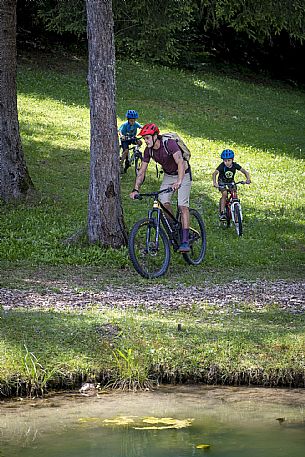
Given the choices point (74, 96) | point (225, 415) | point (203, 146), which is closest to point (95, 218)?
point (225, 415)

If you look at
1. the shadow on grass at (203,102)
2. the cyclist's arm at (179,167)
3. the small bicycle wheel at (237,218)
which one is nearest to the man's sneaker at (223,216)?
the small bicycle wheel at (237,218)

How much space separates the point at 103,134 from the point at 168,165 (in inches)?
59.4

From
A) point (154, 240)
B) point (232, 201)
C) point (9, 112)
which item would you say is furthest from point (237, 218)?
point (9, 112)

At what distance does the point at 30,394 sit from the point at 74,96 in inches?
919

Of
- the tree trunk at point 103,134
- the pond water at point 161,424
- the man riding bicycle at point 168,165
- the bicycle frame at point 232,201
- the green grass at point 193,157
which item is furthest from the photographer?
the bicycle frame at point 232,201

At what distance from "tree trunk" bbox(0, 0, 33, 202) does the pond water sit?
946 centimetres

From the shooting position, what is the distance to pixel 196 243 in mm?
14547

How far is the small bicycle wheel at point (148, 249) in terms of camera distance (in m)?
12.3

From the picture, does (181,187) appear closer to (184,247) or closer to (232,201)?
(184,247)

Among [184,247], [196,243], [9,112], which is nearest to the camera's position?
[184,247]

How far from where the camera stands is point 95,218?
13836 millimetres

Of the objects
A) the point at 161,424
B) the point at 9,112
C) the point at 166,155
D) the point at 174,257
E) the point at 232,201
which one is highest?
the point at 9,112

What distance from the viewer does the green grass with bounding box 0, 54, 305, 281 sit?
14258 mm

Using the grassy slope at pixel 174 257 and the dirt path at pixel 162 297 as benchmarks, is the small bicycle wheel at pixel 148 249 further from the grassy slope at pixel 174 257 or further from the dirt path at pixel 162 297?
the dirt path at pixel 162 297
